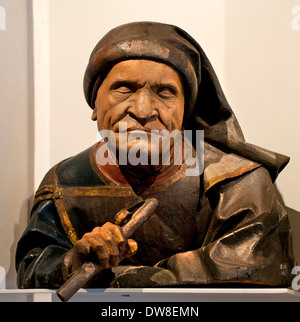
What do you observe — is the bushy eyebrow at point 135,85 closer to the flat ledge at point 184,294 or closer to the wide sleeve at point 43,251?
the wide sleeve at point 43,251

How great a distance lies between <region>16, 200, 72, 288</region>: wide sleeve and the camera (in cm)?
187

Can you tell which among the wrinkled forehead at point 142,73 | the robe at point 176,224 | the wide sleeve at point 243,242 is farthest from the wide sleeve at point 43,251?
the wrinkled forehead at point 142,73

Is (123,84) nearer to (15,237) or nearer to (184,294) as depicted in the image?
(184,294)

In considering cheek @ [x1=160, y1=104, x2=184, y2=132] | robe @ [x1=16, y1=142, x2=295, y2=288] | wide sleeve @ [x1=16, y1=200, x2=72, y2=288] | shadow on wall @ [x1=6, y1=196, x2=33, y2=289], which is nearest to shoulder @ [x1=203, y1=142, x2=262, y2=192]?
robe @ [x1=16, y1=142, x2=295, y2=288]

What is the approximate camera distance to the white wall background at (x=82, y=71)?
93.7 inches

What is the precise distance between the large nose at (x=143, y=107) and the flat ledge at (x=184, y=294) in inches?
13.7

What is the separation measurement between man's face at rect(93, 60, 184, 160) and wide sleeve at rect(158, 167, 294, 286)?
20 centimetres

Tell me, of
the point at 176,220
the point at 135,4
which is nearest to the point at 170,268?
the point at 176,220

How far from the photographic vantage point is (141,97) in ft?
6.25

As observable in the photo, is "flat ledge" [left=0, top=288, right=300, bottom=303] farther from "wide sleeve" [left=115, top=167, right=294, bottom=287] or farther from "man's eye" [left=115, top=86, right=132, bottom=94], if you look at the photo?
"man's eye" [left=115, top=86, right=132, bottom=94]

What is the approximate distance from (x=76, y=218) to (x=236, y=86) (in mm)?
676

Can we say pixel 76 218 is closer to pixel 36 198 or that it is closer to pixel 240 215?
pixel 36 198

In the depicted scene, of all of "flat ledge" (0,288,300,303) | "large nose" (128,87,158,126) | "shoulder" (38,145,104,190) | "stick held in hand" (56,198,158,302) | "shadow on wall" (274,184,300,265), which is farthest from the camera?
"shadow on wall" (274,184,300,265)

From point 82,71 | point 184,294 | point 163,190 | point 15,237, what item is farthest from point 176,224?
point 82,71
